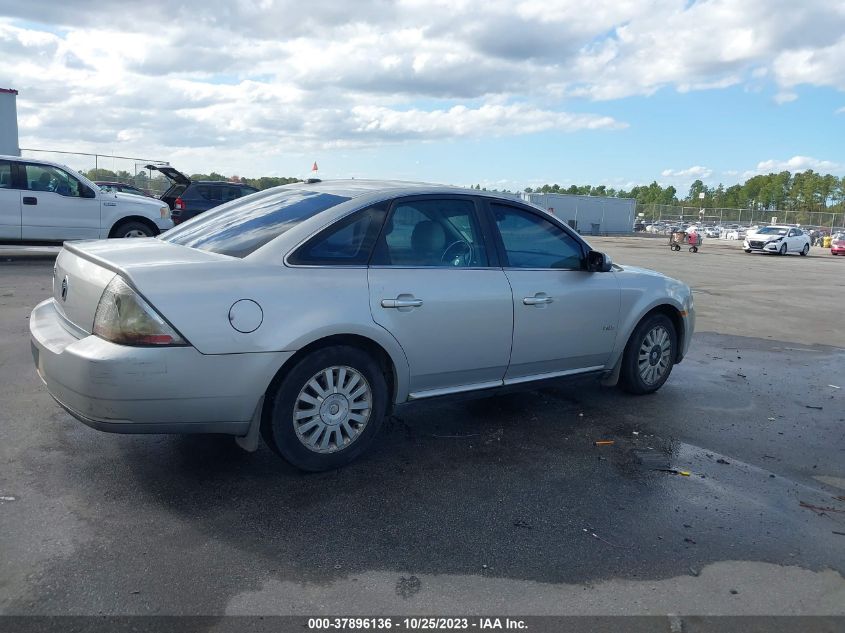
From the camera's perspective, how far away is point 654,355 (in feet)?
18.7

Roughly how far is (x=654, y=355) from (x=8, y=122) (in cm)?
2284

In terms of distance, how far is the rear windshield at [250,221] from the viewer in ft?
12.9

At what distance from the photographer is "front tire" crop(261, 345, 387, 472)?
3645mm

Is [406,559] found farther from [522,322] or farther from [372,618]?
[522,322]

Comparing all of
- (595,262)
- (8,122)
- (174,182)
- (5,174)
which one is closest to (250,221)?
(595,262)

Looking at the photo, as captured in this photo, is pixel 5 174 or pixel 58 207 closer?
pixel 5 174

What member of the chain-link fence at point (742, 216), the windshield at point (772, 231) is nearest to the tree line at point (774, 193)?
the chain-link fence at point (742, 216)

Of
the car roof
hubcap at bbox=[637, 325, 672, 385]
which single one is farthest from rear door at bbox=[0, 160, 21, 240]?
hubcap at bbox=[637, 325, 672, 385]

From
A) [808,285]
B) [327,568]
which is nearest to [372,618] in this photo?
[327,568]

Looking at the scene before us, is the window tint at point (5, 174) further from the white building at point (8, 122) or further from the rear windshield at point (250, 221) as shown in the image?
the white building at point (8, 122)

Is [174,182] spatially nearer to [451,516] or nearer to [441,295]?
[441,295]

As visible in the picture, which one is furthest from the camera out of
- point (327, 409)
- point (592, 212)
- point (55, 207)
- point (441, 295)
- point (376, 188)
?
point (592, 212)

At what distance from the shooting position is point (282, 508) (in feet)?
11.3

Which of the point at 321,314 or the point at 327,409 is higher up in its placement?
the point at 321,314
